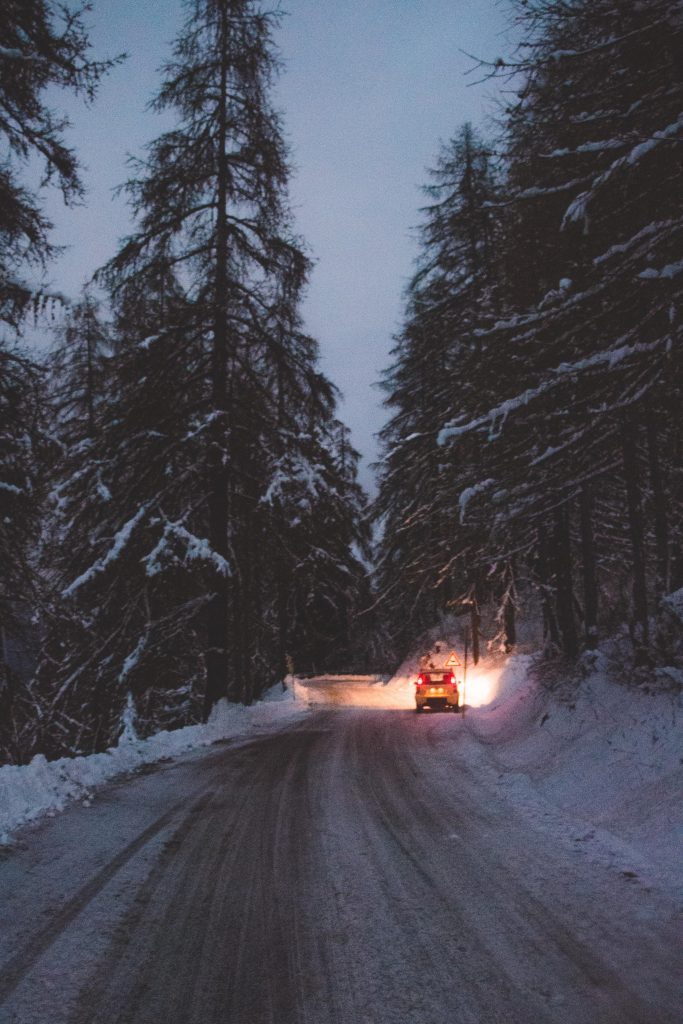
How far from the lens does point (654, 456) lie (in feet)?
36.3

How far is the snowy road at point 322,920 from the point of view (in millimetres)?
3400

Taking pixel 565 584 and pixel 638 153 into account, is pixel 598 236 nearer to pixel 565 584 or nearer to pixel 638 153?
pixel 638 153

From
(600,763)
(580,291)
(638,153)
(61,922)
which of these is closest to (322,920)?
(61,922)

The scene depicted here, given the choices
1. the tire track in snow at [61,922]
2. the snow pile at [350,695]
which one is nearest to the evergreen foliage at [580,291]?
the tire track in snow at [61,922]

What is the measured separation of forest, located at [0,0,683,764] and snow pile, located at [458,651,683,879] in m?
1.15

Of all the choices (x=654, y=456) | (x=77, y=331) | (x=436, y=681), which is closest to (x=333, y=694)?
(x=436, y=681)

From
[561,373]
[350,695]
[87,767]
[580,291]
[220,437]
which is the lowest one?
[350,695]

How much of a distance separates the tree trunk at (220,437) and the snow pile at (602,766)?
5.97 metres

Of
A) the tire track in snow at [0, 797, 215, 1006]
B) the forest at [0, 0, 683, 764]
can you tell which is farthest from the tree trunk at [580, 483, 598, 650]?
the tire track in snow at [0, 797, 215, 1006]

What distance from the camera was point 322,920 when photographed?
4.41 metres

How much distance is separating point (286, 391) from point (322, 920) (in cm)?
1369

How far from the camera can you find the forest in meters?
6.82

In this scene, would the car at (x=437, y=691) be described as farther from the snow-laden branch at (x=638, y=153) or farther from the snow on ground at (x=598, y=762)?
the snow-laden branch at (x=638, y=153)

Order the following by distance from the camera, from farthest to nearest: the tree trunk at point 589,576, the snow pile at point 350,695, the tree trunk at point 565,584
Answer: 1. the snow pile at point 350,695
2. the tree trunk at point 565,584
3. the tree trunk at point 589,576
